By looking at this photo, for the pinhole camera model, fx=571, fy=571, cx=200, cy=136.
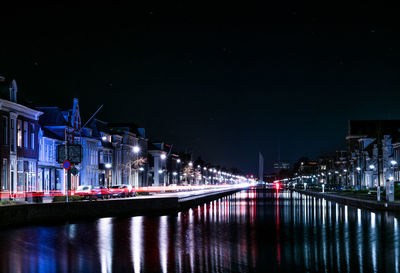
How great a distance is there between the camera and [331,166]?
18750cm

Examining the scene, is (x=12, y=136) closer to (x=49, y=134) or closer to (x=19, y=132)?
(x=19, y=132)

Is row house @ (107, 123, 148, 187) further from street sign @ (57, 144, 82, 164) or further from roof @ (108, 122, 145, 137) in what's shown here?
street sign @ (57, 144, 82, 164)

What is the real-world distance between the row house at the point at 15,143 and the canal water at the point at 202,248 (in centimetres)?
2338

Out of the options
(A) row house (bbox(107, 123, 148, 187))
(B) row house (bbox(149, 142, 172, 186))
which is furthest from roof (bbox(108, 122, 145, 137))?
(B) row house (bbox(149, 142, 172, 186))

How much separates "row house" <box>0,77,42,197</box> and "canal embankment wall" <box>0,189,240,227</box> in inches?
534

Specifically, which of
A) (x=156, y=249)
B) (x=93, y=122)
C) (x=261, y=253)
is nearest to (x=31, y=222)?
(x=156, y=249)

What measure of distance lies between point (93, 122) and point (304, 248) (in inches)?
2930

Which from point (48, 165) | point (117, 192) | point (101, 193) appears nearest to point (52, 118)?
point (48, 165)

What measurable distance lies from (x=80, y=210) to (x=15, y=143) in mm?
20346

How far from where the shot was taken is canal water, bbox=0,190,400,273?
16.3 metres

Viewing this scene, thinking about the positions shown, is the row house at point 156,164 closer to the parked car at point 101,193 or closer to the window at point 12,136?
the parked car at point 101,193

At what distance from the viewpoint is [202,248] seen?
20.8m

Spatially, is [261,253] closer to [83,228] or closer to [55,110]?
[83,228]

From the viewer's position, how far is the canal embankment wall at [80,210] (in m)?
31.0
